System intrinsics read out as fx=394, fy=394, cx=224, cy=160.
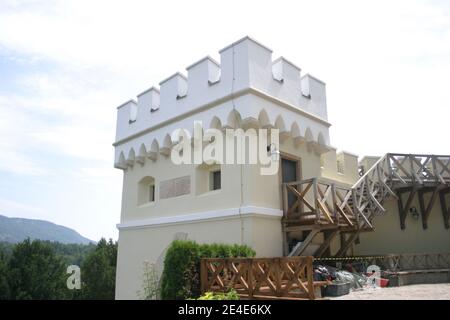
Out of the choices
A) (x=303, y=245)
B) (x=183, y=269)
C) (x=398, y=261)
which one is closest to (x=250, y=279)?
(x=183, y=269)

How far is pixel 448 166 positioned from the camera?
50.9ft

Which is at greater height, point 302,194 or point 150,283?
point 302,194

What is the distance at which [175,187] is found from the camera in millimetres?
13688

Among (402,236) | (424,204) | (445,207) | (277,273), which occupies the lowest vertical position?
(277,273)

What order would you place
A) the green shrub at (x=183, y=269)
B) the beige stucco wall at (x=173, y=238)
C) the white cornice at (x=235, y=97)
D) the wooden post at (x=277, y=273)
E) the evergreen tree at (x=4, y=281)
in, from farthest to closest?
the evergreen tree at (x=4, y=281) < the white cornice at (x=235, y=97) < the beige stucco wall at (x=173, y=238) < the green shrub at (x=183, y=269) < the wooden post at (x=277, y=273)

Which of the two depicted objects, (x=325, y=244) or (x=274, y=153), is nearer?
(x=274, y=153)

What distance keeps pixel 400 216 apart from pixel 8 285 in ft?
109

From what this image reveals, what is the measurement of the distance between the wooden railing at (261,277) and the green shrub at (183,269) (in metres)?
0.21

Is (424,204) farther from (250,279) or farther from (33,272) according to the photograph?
(33,272)

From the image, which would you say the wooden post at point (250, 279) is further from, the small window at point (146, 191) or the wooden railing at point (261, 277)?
the small window at point (146, 191)

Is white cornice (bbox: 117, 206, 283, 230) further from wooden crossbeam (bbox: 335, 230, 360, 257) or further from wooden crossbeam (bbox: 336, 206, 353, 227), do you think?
wooden crossbeam (bbox: 335, 230, 360, 257)

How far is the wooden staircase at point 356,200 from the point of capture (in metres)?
11.2
